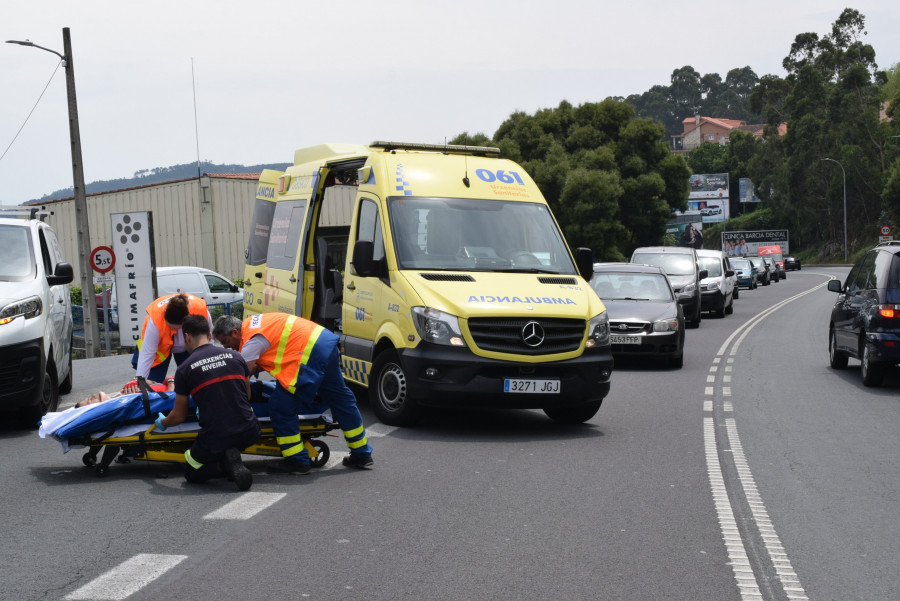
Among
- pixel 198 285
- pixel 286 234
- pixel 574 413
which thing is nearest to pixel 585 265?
pixel 574 413

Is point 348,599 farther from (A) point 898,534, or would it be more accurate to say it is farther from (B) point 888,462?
(B) point 888,462

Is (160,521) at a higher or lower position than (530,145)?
lower

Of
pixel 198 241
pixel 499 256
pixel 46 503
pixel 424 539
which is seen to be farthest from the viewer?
pixel 198 241

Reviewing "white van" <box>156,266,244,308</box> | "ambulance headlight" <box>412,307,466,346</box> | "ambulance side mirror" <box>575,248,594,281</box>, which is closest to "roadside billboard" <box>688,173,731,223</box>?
"white van" <box>156,266,244,308</box>

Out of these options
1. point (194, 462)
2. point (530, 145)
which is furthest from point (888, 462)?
point (530, 145)

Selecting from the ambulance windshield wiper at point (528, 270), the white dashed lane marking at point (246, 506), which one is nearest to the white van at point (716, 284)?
the ambulance windshield wiper at point (528, 270)

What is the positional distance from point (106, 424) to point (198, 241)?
35.8m

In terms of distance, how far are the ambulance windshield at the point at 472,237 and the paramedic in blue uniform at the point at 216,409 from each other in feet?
10.7

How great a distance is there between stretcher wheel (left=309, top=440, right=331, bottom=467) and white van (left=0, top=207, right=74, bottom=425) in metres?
3.20

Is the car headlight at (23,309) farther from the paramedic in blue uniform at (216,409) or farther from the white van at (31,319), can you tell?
the paramedic in blue uniform at (216,409)

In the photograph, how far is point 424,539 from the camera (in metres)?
6.32

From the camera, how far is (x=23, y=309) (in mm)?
10430

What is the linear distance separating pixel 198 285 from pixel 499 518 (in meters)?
23.0

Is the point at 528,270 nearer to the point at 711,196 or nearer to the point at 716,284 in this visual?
the point at 716,284
